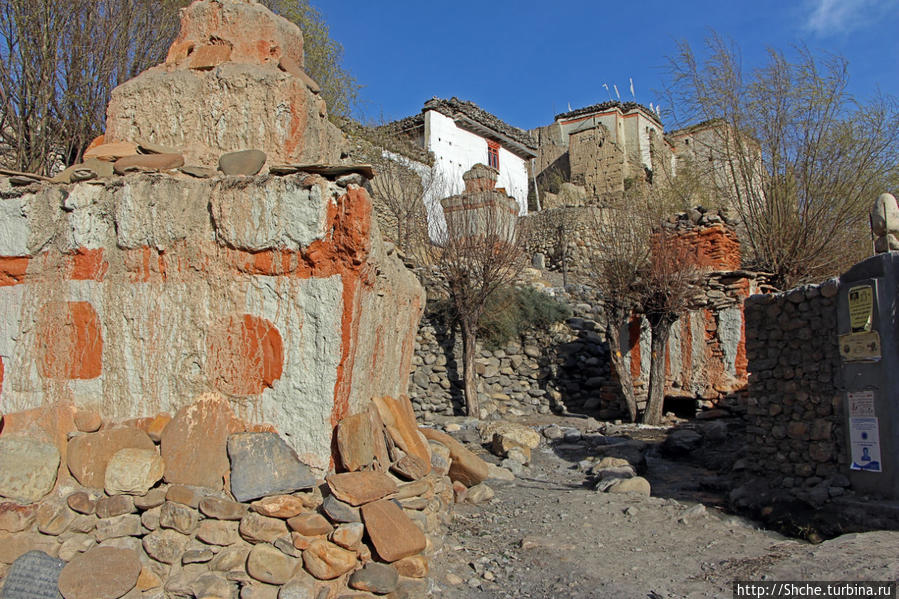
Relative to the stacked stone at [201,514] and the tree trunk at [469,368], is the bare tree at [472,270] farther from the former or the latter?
the stacked stone at [201,514]

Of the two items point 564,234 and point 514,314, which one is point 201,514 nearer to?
point 514,314

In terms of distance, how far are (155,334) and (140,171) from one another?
1.09 m

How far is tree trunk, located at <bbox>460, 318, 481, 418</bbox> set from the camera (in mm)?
12668

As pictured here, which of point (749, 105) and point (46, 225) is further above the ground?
point (749, 105)

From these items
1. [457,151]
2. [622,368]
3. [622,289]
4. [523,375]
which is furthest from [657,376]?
[457,151]

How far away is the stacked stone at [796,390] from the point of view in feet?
19.0

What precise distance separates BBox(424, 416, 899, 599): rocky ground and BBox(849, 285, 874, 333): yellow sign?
1.75 metres

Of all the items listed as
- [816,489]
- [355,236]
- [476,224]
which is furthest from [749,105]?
[355,236]

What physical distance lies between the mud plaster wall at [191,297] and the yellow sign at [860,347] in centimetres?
429

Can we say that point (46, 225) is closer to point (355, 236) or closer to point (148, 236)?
point (148, 236)

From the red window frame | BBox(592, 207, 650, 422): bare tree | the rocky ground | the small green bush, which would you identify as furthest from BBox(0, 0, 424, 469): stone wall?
the red window frame

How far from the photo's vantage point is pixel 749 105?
1323cm

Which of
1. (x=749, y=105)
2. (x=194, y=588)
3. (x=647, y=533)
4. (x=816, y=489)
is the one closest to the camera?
(x=194, y=588)

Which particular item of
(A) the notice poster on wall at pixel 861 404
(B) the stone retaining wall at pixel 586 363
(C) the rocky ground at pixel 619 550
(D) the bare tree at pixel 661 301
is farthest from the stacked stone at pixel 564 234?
(A) the notice poster on wall at pixel 861 404
